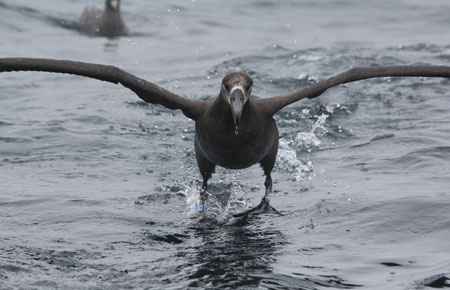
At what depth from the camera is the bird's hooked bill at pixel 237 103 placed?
29.2 ft

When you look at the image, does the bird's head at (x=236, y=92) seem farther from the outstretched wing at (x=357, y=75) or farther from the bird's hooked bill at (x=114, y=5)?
the bird's hooked bill at (x=114, y=5)

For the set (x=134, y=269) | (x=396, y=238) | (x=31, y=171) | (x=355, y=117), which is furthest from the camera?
(x=355, y=117)

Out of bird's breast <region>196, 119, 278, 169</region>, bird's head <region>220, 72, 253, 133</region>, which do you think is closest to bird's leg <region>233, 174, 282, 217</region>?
bird's breast <region>196, 119, 278, 169</region>

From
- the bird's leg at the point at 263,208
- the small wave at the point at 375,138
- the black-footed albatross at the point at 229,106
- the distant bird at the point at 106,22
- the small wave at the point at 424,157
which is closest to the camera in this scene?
Answer: the black-footed albatross at the point at 229,106

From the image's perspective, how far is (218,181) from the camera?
39.5ft

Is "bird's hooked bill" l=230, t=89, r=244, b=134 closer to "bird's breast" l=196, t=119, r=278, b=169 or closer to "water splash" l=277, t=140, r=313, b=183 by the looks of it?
"bird's breast" l=196, t=119, r=278, b=169

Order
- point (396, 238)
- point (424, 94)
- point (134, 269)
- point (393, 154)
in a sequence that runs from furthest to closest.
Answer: point (424, 94)
point (393, 154)
point (396, 238)
point (134, 269)

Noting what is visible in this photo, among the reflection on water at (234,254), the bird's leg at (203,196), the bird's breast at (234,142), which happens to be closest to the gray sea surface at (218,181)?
the reflection on water at (234,254)

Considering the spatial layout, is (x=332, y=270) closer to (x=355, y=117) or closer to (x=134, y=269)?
(x=134, y=269)

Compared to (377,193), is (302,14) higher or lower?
higher

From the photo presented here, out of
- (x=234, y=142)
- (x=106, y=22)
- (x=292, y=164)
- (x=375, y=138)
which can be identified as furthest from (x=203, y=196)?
(x=106, y=22)

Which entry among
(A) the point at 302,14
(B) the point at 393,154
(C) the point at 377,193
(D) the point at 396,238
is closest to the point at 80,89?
(B) the point at 393,154

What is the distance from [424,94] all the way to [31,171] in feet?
23.5

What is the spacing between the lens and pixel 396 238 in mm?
9586
